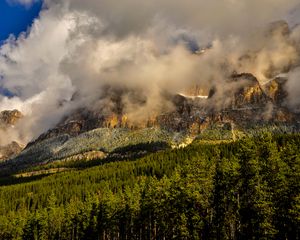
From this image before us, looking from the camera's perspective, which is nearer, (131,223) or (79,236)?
(131,223)

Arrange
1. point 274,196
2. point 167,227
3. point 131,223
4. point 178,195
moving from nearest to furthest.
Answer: point 274,196, point 178,195, point 167,227, point 131,223

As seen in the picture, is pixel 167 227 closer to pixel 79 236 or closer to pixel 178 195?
pixel 178 195

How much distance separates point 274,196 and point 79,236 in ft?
232

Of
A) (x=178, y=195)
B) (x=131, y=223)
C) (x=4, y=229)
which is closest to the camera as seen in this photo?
(x=178, y=195)

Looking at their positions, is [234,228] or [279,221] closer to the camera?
[279,221]

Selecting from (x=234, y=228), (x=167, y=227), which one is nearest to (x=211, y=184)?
(x=234, y=228)

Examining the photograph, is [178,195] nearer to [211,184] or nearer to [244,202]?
Answer: [211,184]

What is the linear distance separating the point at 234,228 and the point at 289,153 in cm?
1766

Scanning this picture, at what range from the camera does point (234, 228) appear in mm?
72000

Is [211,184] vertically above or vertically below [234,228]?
above

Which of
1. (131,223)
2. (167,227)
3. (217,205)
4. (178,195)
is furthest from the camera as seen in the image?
(131,223)

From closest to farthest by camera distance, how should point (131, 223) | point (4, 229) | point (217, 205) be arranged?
point (217, 205) → point (131, 223) → point (4, 229)

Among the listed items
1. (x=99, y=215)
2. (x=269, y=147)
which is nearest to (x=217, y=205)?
(x=269, y=147)

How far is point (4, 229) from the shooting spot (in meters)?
144
